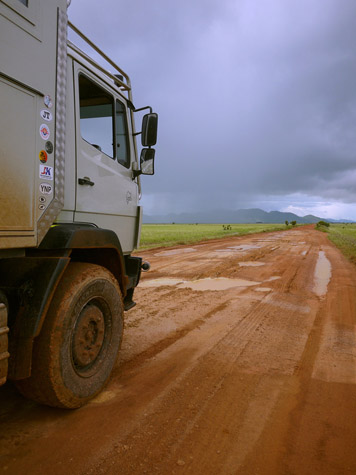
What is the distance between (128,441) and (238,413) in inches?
36.2

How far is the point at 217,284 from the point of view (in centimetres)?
775

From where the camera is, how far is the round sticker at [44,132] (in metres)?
2.36

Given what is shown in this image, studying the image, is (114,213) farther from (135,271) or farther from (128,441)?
(128,441)

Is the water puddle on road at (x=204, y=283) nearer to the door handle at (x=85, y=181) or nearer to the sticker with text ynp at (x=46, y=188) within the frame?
the door handle at (x=85, y=181)

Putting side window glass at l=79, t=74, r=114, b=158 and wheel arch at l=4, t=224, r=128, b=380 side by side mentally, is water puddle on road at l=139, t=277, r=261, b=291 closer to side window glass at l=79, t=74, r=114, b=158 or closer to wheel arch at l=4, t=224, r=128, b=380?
side window glass at l=79, t=74, r=114, b=158

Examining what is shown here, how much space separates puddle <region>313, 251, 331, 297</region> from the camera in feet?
24.0

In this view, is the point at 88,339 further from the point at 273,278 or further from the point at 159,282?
the point at 273,278

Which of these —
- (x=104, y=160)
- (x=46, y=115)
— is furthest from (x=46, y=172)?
(x=104, y=160)

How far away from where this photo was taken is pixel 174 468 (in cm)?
202

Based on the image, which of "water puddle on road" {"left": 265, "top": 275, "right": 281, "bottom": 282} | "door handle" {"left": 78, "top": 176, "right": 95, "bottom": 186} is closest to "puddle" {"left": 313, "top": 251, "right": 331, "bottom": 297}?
"water puddle on road" {"left": 265, "top": 275, "right": 281, "bottom": 282}

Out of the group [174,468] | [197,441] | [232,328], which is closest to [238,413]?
[197,441]

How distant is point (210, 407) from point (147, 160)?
106 inches

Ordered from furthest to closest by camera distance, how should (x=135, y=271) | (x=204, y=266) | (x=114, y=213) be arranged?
1. (x=204, y=266)
2. (x=135, y=271)
3. (x=114, y=213)

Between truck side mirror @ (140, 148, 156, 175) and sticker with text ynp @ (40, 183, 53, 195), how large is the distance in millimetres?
1613
